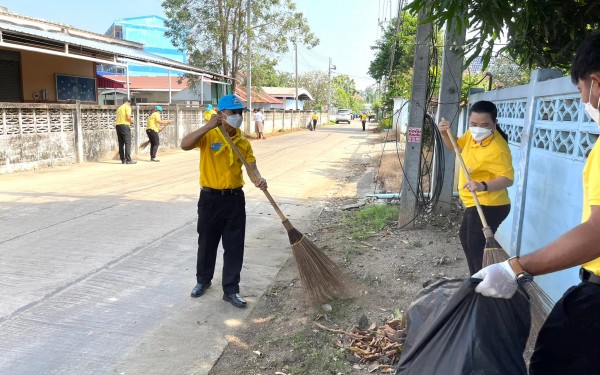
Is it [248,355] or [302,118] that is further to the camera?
[302,118]

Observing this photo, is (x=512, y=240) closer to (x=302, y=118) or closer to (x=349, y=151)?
(x=349, y=151)

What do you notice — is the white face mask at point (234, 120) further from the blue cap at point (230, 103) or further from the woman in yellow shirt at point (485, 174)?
the woman in yellow shirt at point (485, 174)

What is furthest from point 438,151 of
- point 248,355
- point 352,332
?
point 248,355

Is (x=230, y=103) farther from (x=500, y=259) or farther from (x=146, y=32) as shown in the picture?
(x=146, y=32)

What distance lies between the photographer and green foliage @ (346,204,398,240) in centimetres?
594

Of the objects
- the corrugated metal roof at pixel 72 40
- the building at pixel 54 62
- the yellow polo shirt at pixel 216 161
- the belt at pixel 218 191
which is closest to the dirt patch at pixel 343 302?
the belt at pixel 218 191

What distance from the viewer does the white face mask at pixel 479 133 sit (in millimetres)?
3270

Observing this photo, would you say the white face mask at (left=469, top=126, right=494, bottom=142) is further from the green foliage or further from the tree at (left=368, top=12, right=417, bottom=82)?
the tree at (left=368, top=12, right=417, bottom=82)

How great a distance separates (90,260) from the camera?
4.74 metres

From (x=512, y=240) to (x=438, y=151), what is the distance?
6.44ft

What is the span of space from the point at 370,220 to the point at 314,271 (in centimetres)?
291

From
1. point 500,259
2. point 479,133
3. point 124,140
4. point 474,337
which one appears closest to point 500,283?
point 474,337

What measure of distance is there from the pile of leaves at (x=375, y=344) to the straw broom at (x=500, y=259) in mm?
862

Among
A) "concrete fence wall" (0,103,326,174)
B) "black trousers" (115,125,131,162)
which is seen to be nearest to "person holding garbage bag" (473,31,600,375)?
"concrete fence wall" (0,103,326,174)
